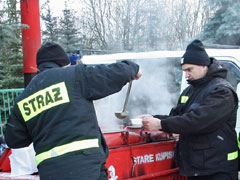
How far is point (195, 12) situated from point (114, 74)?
1689cm

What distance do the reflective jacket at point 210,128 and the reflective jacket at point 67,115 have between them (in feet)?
2.29

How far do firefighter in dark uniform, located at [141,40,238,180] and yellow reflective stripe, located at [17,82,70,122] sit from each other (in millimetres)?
963

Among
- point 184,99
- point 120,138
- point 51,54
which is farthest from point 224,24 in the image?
point 51,54

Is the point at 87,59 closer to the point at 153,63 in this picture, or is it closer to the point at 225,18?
the point at 153,63

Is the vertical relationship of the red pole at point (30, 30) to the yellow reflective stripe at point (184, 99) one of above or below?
above

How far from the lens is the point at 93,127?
166 centimetres

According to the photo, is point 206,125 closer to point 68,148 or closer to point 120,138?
point 120,138

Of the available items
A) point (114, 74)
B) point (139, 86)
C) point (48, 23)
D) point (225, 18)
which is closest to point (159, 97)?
point (139, 86)

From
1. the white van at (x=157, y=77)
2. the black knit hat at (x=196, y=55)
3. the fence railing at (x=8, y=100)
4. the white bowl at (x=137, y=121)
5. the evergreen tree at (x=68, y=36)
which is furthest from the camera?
the evergreen tree at (x=68, y=36)

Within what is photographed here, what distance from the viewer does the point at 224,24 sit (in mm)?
7695

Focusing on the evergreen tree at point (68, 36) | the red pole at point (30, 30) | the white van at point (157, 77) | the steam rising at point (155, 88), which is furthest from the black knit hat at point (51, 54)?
the evergreen tree at point (68, 36)

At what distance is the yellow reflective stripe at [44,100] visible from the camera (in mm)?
1586

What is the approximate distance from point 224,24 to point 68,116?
24.5ft

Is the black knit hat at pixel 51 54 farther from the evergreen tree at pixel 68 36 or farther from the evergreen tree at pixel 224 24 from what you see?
the evergreen tree at pixel 68 36
